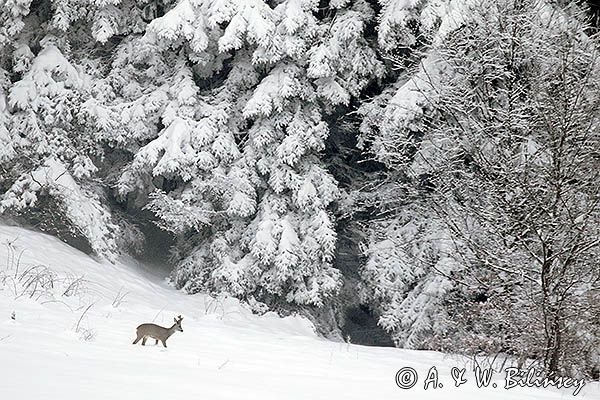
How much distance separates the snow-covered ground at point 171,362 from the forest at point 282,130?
369cm

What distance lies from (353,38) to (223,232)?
4653 mm

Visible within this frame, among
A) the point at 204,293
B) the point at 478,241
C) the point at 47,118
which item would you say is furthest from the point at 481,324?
the point at 47,118

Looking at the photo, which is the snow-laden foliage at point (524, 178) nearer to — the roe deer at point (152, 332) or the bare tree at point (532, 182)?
the bare tree at point (532, 182)

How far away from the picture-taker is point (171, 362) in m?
4.37

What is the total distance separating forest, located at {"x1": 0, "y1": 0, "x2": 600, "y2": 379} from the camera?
9.79 meters

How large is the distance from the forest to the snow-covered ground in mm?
3689

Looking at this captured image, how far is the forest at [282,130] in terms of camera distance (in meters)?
9.79

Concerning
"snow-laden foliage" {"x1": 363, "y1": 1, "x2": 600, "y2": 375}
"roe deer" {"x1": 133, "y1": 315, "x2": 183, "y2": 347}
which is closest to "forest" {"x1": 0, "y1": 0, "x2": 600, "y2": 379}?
"snow-laden foliage" {"x1": 363, "y1": 1, "x2": 600, "y2": 375}

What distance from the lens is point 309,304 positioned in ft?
42.4

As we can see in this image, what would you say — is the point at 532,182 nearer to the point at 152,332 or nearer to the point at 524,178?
the point at 524,178

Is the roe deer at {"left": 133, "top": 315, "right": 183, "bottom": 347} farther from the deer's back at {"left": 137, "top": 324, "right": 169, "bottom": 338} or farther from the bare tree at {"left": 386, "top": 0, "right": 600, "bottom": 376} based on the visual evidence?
the bare tree at {"left": 386, "top": 0, "right": 600, "bottom": 376}

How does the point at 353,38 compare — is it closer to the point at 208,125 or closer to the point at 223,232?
the point at 208,125

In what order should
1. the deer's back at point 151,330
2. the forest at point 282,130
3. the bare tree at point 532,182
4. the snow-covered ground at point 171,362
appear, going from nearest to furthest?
the snow-covered ground at point 171,362
the deer's back at point 151,330
the bare tree at point 532,182
the forest at point 282,130

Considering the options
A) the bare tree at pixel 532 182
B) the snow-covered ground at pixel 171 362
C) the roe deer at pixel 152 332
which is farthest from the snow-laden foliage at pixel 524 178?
the roe deer at pixel 152 332
